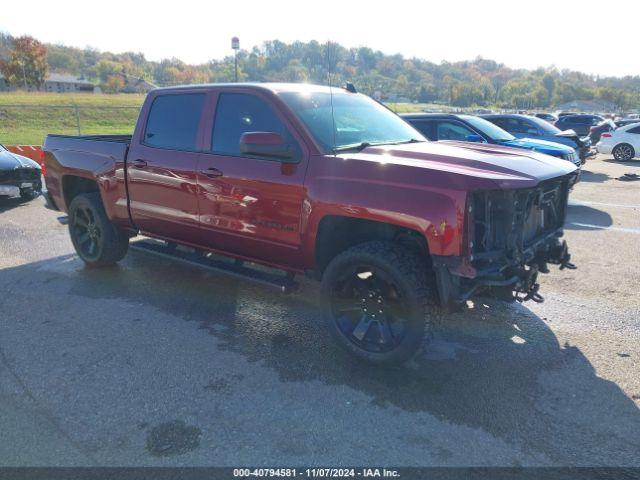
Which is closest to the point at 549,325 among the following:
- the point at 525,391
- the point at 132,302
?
the point at 525,391

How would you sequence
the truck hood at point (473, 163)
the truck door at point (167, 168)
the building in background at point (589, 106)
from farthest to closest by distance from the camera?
the building in background at point (589, 106) → the truck door at point (167, 168) → the truck hood at point (473, 163)

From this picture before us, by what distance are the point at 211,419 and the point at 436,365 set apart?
5.35 feet

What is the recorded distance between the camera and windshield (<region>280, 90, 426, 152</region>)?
13.2 ft

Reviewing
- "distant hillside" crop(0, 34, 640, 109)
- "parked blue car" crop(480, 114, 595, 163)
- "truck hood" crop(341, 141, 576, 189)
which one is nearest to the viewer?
"truck hood" crop(341, 141, 576, 189)

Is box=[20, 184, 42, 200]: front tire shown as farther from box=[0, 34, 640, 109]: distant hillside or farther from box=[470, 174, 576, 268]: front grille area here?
box=[470, 174, 576, 268]: front grille area

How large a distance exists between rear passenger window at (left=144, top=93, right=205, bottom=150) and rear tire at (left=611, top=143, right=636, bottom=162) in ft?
59.6

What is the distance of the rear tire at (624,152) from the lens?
1811 centimetres

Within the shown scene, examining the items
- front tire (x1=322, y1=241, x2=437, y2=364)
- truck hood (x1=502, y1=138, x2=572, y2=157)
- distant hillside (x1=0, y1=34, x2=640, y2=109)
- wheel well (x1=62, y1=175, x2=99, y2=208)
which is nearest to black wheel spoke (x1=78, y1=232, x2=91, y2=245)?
wheel well (x1=62, y1=175, x2=99, y2=208)

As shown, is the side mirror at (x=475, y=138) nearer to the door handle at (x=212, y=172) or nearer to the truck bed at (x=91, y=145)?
the truck bed at (x=91, y=145)

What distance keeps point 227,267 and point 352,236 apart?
1257mm

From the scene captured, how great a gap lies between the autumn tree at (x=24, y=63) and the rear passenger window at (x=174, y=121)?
8404cm

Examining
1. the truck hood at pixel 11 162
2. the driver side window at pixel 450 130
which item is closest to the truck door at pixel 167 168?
the truck hood at pixel 11 162

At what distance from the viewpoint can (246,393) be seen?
3348 millimetres

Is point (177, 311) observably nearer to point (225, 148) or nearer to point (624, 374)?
point (225, 148)
